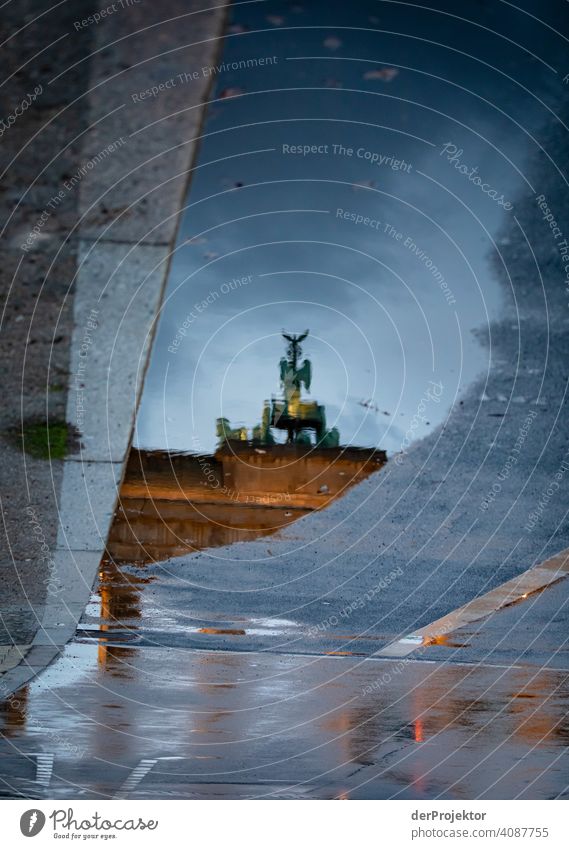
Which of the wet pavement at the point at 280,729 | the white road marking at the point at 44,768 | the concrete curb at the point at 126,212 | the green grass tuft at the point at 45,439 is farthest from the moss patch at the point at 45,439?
the white road marking at the point at 44,768

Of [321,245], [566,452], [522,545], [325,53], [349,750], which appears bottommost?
[349,750]

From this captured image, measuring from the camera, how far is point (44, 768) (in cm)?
468

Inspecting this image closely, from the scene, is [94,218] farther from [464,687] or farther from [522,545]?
[522,545]

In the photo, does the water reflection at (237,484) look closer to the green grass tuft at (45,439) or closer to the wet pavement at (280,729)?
the wet pavement at (280,729)

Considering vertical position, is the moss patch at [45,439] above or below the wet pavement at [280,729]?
above

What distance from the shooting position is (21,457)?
6605mm

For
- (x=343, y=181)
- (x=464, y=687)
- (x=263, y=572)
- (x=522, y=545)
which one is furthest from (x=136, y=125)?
(x=522, y=545)

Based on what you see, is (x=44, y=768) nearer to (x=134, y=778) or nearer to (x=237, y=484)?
(x=134, y=778)

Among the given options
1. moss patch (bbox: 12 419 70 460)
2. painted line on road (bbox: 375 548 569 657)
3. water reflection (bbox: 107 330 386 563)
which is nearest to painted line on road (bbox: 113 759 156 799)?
moss patch (bbox: 12 419 70 460)

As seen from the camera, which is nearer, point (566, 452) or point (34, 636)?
point (34, 636)

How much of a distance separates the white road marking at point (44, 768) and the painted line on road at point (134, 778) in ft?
1.06

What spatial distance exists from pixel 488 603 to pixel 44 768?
672 centimetres

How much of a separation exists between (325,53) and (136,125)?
2438mm

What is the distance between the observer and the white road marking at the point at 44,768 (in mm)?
4492
